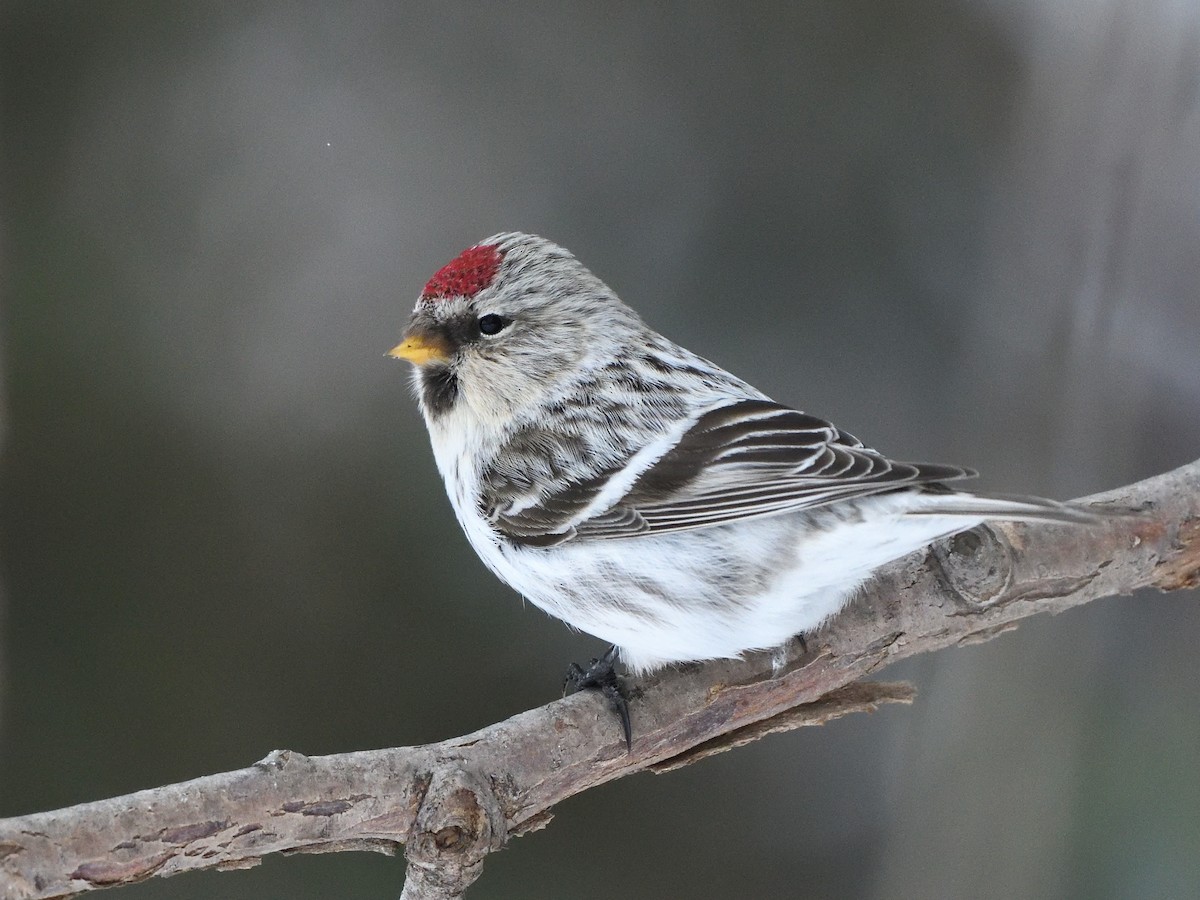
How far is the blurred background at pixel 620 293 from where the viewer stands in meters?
1.68

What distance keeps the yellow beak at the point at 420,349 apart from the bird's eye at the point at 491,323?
53 mm

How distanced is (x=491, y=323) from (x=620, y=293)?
491 mm

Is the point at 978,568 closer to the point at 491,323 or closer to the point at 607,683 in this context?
the point at 607,683

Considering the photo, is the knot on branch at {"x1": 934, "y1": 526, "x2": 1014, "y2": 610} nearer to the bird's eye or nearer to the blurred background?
the blurred background

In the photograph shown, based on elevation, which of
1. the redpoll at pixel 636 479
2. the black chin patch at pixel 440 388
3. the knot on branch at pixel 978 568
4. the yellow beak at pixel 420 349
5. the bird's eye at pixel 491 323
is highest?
the bird's eye at pixel 491 323

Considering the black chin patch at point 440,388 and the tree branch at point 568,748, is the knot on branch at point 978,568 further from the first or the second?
the black chin patch at point 440,388

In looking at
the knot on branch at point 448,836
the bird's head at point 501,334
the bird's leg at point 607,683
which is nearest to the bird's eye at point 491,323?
the bird's head at point 501,334

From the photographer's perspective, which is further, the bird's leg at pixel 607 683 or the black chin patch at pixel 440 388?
the black chin patch at pixel 440 388

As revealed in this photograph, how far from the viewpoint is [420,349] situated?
1.32 metres

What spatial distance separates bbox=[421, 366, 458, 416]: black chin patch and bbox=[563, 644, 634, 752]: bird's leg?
1.19 ft

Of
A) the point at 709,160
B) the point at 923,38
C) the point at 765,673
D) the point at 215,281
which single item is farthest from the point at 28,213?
the point at 923,38

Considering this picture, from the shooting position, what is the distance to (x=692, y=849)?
5.96 ft

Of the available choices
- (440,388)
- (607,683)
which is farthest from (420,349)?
(607,683)

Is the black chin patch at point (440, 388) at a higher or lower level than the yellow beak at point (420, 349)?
lower
